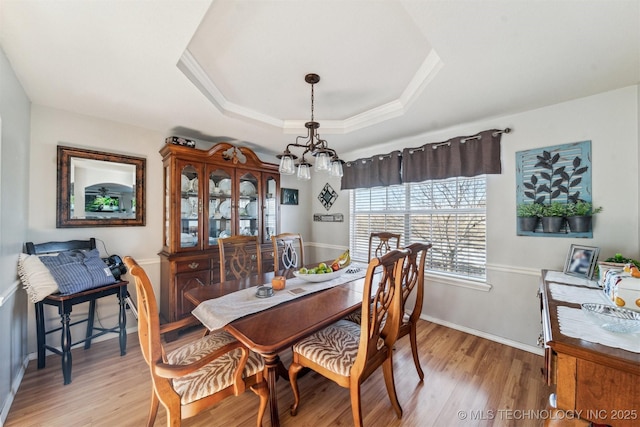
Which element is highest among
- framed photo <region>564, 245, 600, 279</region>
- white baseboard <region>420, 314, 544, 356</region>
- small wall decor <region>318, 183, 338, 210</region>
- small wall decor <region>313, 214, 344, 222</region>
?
small wall decor <region>318, 183, 338, 210</region>

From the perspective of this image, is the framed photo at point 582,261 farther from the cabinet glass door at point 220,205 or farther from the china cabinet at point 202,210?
the cabinet glass door at point 220,205

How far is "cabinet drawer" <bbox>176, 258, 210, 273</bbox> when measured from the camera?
8.41 feet

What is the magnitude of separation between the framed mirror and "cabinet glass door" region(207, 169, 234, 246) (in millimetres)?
725

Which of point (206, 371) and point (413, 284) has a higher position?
point (413, 284)

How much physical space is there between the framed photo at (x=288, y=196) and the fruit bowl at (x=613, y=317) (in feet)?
11.6

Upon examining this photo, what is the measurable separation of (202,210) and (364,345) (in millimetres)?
2360

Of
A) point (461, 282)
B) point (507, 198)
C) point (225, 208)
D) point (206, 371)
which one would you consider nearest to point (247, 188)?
point (225, 208)

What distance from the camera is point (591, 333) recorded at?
0.95 m

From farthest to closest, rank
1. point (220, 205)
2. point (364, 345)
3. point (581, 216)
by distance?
1. point (220, 205)
2. point (581, 216)
3. point (364, 345)

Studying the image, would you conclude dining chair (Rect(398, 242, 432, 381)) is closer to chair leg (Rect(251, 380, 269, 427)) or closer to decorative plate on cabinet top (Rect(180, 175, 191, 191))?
chair leg (Rect(251, 380, 269, 427))

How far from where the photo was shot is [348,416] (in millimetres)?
1567

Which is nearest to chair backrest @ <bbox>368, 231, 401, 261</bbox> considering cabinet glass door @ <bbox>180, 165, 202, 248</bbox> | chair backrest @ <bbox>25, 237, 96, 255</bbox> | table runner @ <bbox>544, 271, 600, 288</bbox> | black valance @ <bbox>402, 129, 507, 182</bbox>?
black valance @ <bbox>402, 129, 507, 182</bbox>

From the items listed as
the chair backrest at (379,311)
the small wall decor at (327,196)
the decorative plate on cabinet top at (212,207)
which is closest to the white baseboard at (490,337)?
the chair backrest at (379,311)

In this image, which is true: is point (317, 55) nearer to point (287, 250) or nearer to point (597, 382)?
point (287, 250)
